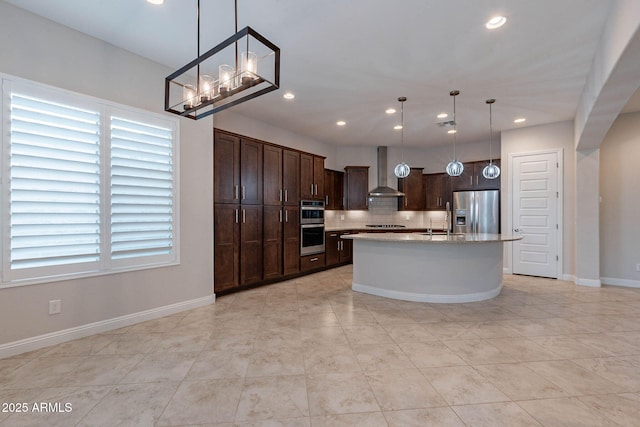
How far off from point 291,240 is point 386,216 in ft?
10.7

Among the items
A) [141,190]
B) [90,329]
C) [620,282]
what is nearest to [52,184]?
[141,190]

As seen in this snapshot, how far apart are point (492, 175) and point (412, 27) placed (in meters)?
3.03

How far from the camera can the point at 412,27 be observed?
9.21 feet

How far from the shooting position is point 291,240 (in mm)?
5648

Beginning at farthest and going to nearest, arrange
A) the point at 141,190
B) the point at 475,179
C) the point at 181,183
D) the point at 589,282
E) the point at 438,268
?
the point at 475,179 → the point at 589,282 → the point at 438,268 → the point at 181,183 → the point at 141,190

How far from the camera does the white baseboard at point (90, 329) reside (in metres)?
2.61

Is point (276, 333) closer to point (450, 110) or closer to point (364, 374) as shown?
point (364, 374)

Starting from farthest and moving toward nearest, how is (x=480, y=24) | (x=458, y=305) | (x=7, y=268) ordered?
(x=458, y=305)
(x=480, y=24)
(x=7, y=268)

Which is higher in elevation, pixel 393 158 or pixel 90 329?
pixel 393 158

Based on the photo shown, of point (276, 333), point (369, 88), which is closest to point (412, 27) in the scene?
point (369, 88)

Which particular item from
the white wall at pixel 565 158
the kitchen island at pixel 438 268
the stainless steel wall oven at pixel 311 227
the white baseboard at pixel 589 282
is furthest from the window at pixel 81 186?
the white baseboard at pixel 589 282

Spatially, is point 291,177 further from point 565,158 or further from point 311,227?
point 565,158

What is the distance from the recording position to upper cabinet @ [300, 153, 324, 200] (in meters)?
5.90

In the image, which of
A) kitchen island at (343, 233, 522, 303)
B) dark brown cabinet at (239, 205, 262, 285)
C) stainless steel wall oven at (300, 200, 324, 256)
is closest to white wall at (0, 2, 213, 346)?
dark brown cabinet at (239, 205, 262, 285)
